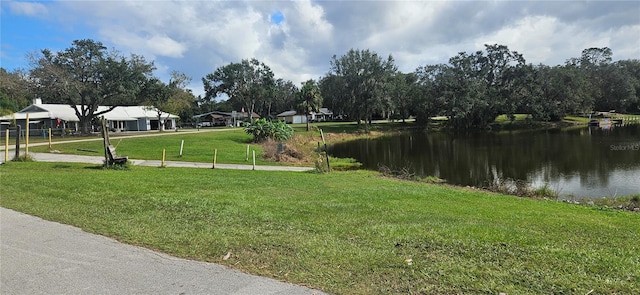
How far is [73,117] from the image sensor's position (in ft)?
179

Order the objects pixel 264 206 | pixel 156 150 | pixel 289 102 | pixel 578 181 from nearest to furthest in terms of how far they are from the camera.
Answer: pixel 264 206
pixel 578 181
pixel 156 150
pixel 289 102

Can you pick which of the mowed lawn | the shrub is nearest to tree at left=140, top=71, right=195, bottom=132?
the shrub

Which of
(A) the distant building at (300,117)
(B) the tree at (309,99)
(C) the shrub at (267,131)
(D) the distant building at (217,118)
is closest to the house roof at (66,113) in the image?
(B) the tree at (309,99)

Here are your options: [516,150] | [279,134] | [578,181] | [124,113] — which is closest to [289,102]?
[124,113]

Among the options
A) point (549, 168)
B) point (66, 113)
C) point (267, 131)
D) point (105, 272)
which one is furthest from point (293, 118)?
point (105, 272)

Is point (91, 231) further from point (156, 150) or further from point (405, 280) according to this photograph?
point (156, 150)

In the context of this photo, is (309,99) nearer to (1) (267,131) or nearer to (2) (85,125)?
(1) (267,131)

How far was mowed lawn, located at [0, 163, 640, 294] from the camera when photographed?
4.70m

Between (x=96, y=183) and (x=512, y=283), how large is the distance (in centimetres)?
1150

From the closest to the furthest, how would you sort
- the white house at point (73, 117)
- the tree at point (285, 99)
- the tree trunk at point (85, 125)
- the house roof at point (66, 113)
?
1. the tree trunk at point (85, 125)
2. the house roof at point (66, 113)
3. the white house at point (73, 117)
4. the tree at point (285, 99)

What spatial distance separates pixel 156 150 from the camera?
99.2 ft

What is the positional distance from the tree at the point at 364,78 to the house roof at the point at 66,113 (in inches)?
1238

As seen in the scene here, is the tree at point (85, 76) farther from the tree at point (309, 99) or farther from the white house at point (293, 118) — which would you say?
the white house at point (293, 118)

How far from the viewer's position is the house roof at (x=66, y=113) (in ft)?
166
